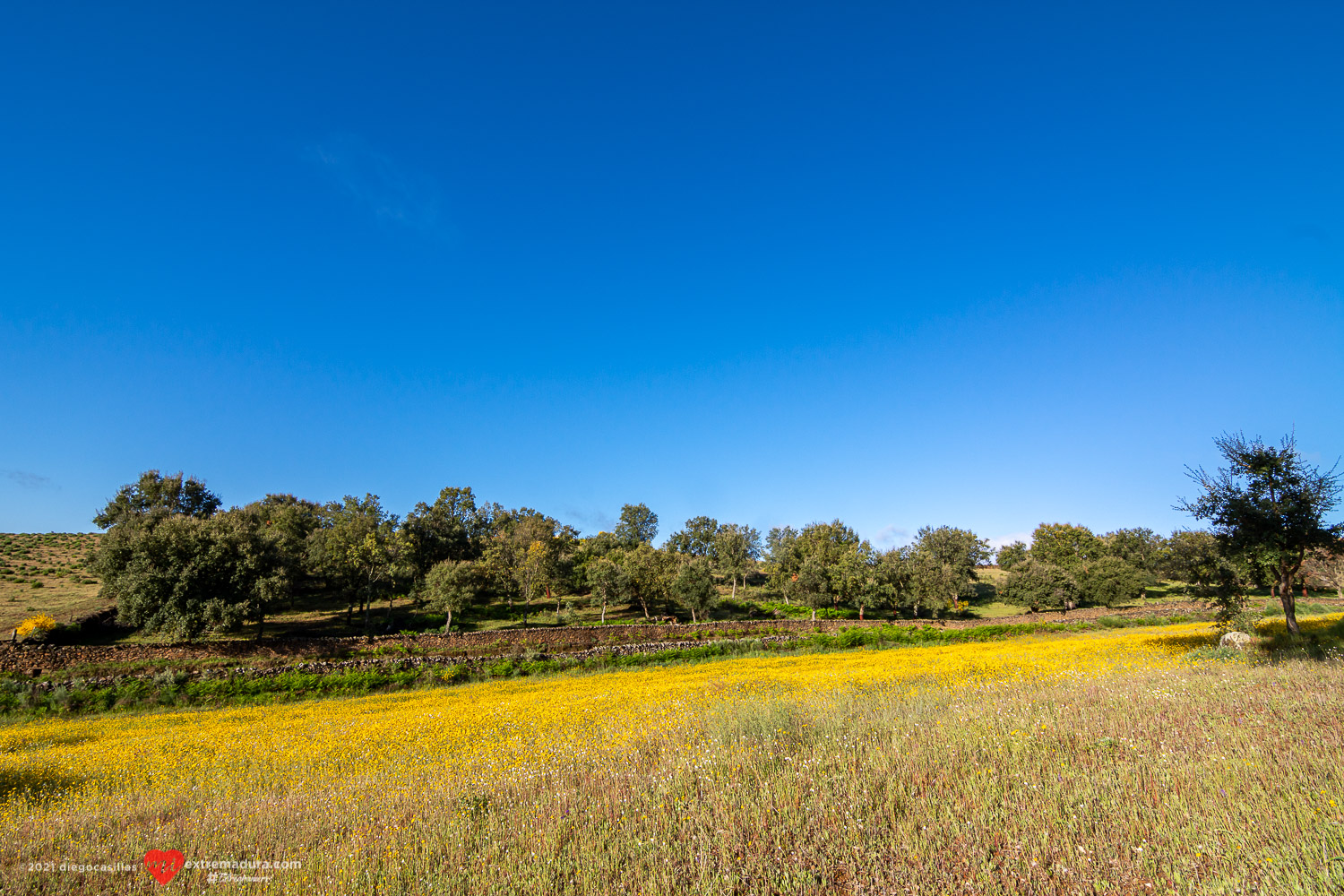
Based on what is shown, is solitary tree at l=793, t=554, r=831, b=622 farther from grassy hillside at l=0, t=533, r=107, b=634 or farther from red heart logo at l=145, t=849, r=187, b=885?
grassy hillside at l=0, t=533, r=107, b=634

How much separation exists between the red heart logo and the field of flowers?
0.41 feet

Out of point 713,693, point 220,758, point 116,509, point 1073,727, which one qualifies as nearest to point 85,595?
point 116,509

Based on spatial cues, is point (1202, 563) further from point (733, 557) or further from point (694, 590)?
point (733, 557)

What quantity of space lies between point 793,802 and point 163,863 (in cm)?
745

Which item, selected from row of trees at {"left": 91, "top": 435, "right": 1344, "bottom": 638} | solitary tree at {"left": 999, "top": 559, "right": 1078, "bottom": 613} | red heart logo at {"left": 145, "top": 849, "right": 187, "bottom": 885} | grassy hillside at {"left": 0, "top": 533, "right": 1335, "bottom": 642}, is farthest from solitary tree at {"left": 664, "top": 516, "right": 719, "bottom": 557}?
red heart logo at {"left": 145, "top": 849, "right": 187, "bottom": 885}

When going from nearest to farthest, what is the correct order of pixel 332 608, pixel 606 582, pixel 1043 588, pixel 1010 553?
pixel 332 608
pixel 606 582
pixel 1043 588
pixel 1010 553

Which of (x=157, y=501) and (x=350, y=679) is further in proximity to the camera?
(x=157, y=501)

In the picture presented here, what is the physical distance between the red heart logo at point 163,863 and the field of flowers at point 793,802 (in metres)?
0.13

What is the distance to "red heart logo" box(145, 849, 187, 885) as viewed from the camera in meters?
6.12

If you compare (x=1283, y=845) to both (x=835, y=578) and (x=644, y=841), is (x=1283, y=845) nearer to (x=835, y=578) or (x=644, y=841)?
(x=644, y=841)

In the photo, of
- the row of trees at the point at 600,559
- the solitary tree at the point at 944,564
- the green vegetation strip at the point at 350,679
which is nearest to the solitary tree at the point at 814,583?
the row of trees at the point at 600,559

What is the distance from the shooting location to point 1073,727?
805 centimetres

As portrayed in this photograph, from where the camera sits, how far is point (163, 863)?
6.41 meters

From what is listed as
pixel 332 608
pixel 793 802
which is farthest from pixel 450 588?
pixel 793 802
